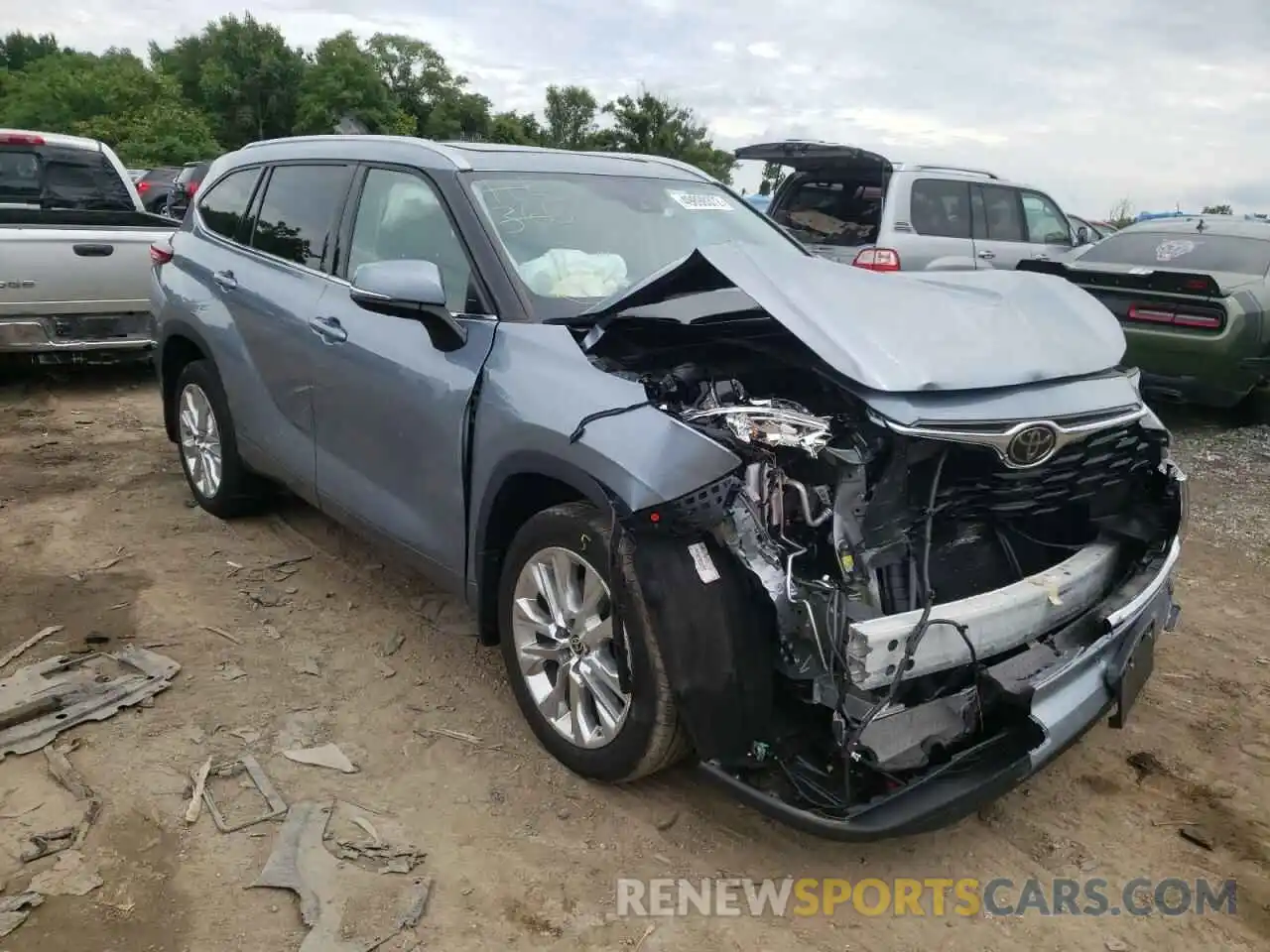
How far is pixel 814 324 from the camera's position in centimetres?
254

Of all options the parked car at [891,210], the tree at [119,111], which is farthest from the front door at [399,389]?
the tree at [119,111]

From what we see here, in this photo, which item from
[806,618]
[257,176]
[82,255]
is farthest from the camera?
[82,255]

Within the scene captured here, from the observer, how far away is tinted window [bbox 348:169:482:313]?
10.7 ft

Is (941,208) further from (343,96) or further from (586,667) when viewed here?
(343,96)

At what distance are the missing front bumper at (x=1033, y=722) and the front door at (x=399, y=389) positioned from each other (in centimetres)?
134

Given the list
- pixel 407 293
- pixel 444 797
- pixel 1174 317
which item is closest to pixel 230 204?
pixel 407 293

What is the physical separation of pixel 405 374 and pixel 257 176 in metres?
1.95

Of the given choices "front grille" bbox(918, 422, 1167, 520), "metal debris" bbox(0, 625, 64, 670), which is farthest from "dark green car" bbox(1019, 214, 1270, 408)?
"metal debris" bbox(0, 625, 64, 670)

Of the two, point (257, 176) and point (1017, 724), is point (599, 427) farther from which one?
point (257, 176)

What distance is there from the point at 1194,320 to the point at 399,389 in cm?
590

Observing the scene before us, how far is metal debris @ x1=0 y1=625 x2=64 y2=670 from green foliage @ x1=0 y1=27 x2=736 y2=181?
37084 millimetres

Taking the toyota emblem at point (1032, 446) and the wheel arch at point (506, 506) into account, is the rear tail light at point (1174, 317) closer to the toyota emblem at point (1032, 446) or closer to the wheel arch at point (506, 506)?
the toyota emblem at point (1032, 446)

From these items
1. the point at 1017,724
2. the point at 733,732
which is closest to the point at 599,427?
the point at 733,732

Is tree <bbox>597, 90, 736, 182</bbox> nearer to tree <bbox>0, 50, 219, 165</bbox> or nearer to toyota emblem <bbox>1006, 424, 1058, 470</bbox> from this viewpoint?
tree <bbox>0, 50, 219, 165</bbox>
